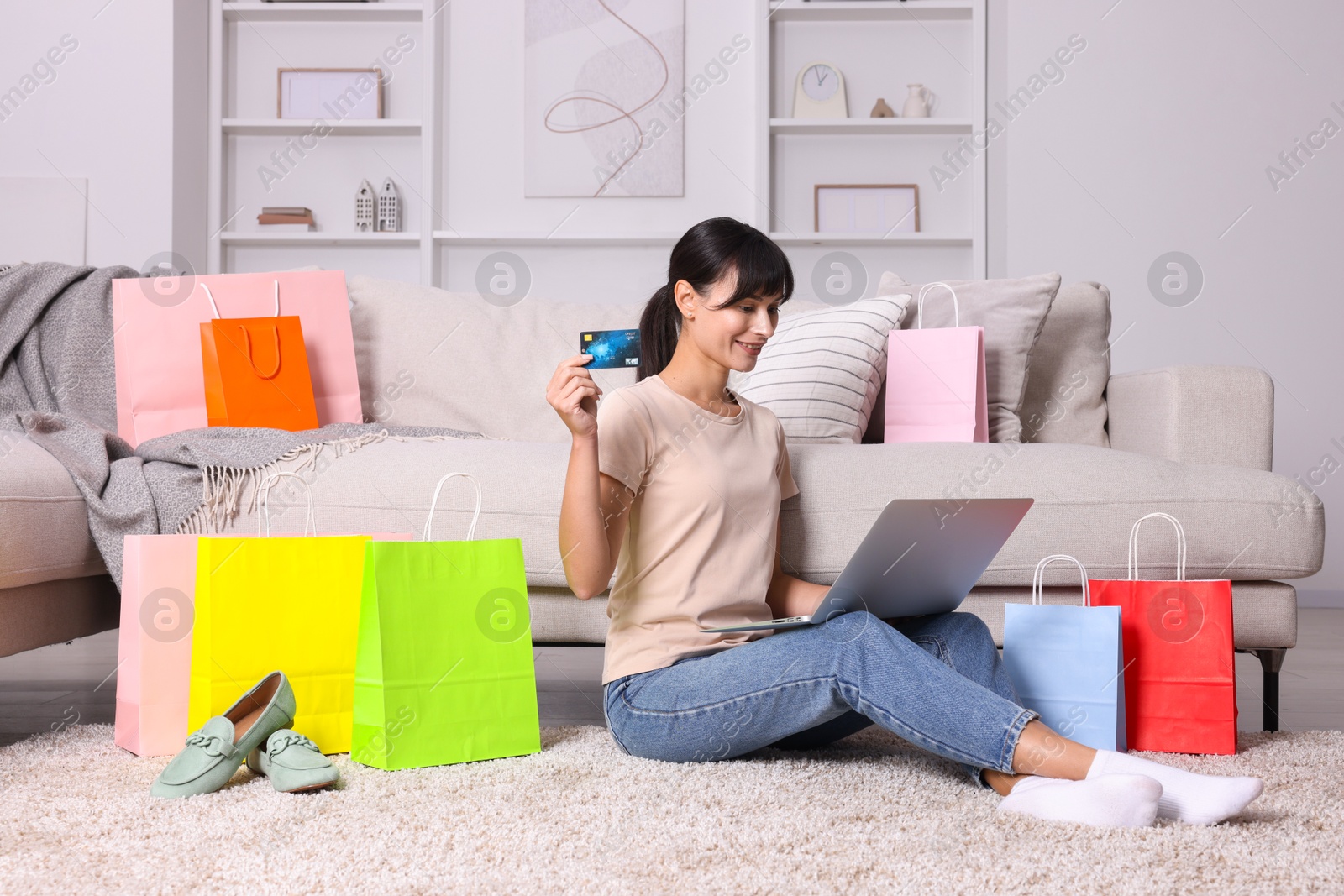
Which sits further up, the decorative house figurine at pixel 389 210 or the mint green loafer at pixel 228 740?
the decorative house figurine at pixel 389 210

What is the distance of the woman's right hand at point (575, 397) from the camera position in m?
1.20

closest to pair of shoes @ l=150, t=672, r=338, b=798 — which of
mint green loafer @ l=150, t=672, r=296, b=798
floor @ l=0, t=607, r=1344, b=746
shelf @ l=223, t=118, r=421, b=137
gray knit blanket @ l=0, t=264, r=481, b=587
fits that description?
mint green loafer @ l=150, t=672, r=296, b=798

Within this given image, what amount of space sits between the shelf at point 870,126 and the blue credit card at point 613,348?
8.82 feet

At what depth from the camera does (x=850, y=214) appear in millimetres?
3947

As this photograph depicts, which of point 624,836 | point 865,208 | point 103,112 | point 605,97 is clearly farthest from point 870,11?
point 624,836

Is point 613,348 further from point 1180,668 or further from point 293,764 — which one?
point 1180,668

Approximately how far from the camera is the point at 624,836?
103cm

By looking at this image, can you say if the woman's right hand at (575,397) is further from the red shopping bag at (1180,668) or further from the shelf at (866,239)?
the shelf at (866,239)

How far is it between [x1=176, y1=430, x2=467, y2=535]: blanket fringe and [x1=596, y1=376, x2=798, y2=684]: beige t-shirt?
598 mm

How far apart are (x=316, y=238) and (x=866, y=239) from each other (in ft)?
6.72

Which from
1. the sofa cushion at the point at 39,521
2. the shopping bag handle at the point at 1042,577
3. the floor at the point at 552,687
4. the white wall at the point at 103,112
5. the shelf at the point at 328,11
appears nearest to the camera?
the sofa cushion at the point at 39,521

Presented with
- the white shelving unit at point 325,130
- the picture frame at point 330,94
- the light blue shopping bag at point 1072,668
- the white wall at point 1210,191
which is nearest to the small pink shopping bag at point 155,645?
the light blue shopping bag at point 1072,668

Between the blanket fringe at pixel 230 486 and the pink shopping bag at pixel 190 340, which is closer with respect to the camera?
the blanket fringe at pixel 230 486

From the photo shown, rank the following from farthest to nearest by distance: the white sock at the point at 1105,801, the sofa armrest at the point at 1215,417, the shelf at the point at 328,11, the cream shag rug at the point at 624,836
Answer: the shelf at the point at 328,11 → the sofa armrest at the point at 1215,417 → the white sock at the point at 1105,801 → the cream shag rug at the point at 624,836
